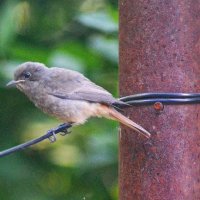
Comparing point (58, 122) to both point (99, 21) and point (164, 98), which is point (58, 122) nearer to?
point (99, 21)

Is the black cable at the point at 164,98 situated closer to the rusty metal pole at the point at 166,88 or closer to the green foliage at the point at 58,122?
the rusty metal pole at the point at 166,88

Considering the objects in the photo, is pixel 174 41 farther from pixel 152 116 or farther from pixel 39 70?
pixel 39 70

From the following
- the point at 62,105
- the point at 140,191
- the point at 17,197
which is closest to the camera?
the point at 140,191

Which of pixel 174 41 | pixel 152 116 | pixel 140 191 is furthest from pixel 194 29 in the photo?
pixel 140 191

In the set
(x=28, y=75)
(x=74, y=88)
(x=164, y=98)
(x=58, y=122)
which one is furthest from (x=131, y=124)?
(x=58, y=122)

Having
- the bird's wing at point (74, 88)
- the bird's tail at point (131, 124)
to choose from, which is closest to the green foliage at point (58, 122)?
the bird's wing at point (74, 88)

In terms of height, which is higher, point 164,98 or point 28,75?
point 164,98

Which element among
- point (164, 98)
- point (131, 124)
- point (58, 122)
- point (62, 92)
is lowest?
point (58, 122)
